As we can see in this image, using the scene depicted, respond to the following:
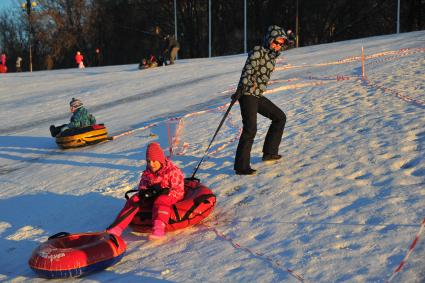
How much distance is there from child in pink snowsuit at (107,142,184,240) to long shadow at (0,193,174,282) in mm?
559

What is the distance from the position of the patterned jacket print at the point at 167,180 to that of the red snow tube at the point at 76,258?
33.3 inches

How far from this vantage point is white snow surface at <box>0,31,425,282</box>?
13.4ft

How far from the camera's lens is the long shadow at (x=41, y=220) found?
4758mm

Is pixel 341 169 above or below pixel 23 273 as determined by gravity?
above

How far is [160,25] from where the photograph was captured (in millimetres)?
47625

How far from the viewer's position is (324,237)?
4.35m

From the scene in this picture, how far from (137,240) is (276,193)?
1647 mm

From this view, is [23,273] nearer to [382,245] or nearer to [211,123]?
[382,245]

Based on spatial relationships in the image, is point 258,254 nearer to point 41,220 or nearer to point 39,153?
point 41,220

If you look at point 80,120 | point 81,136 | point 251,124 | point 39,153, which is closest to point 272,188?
point 251,124

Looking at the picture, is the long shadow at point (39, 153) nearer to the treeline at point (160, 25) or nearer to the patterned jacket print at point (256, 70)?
the patterned jacket print at point (256, 70)

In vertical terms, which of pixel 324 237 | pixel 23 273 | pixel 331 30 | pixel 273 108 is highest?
pixel 331 30

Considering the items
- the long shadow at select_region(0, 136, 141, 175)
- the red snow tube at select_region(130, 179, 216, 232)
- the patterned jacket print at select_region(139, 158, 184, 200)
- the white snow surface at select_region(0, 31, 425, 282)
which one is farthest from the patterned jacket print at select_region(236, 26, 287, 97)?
the long shadow at select_region(0, 136, 141, 175)

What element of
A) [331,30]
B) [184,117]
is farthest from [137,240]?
[331,30]
